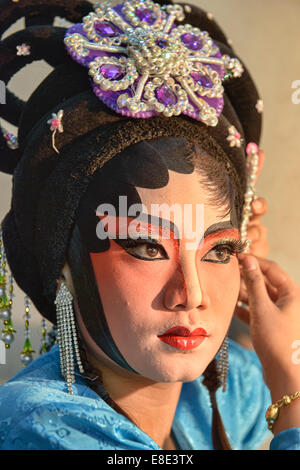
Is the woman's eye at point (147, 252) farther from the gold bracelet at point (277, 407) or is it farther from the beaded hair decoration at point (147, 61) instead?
the gold bracelet at point (277, 407)

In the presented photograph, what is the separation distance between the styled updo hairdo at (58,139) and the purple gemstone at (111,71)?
0.05 metres

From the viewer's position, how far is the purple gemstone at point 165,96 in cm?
132

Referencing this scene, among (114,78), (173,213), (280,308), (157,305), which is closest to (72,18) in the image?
(114,78)

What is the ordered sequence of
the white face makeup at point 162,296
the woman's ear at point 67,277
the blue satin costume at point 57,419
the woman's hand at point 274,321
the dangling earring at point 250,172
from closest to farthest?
the blue satin costume at point 57,419, the white face makeup at point 162,296, the woman's ear at point 67,277, the woman's hand at point 274,321, the dangling earring at point 250,172

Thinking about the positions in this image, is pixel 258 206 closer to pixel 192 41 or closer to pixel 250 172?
pixel 250 172

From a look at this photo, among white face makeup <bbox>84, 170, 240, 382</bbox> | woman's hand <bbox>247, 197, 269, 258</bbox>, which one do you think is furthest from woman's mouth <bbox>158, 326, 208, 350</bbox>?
woman's hand <bbox>247, 197, 269, 258</bbox>

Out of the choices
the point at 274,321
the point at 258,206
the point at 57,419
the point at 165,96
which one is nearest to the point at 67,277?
the point at 57,419

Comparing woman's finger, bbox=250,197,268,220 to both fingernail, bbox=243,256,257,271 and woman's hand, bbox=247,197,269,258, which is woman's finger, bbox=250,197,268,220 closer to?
woman's hand, bbox=247,197,269,258

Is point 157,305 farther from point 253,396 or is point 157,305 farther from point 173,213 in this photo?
point 253,396

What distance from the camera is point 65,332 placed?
1.35m

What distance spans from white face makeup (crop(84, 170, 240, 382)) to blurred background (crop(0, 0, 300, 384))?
1307 millimetres

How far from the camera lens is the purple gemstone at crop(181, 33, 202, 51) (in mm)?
1418

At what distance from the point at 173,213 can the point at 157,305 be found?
19 centimetres

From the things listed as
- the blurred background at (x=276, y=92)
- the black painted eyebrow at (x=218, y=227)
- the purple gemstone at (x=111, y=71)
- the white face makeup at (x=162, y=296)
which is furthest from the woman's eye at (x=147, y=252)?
the blurred background at (x=276, y=92)
